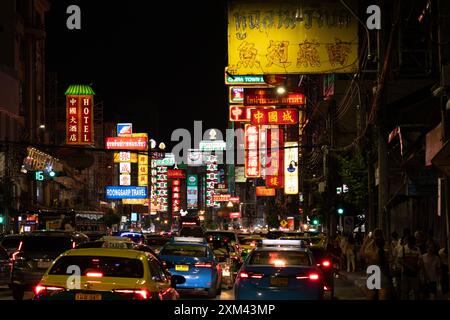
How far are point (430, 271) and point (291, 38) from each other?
1215 cm

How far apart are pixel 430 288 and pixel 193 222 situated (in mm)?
66514

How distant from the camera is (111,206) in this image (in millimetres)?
135250

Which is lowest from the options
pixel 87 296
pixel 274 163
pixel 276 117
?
pixel 87 296

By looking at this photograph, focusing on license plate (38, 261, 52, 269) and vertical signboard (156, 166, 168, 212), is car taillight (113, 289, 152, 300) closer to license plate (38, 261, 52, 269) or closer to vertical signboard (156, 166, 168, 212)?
license plate (38, 261, 52, 269)

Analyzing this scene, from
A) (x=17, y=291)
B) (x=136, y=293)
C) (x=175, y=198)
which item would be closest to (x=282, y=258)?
(x=136, y=293)

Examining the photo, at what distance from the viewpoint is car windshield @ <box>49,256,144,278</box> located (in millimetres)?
12266

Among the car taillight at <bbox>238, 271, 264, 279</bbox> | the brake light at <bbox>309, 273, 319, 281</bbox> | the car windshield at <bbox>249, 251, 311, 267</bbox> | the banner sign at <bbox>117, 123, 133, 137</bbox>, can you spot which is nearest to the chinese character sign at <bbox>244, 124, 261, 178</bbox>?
the banner sign at <bbox>117, 123, 133, 137</bbox>

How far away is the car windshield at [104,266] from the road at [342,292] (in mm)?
10453

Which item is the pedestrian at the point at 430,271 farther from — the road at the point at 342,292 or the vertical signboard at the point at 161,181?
the vertical signboard at the point at 161,181

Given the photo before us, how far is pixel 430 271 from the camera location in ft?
58.1

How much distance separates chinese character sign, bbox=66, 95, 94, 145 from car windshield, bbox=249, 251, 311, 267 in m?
53.9

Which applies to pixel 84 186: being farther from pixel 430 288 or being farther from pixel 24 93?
pixel 430 288

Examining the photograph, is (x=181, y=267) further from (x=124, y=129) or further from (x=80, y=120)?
(x=124, y=129)

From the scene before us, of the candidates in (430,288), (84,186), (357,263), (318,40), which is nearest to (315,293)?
(430,288)
